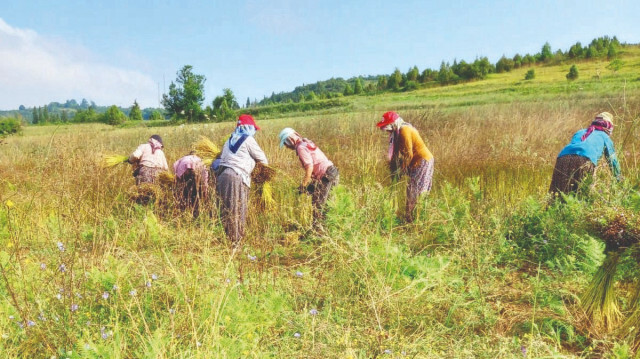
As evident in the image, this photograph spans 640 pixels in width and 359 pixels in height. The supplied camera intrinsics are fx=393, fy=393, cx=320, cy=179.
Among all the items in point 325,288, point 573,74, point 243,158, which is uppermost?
point 573,74

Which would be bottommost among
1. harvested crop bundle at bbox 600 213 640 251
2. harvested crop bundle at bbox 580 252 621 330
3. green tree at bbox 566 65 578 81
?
harvested crop bundle at bbox 580 252 621 330

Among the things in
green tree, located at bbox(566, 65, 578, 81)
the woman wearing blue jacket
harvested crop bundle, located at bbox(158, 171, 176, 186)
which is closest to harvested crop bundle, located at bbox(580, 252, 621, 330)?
the woman wearing blue jacket

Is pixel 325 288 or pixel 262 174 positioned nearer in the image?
pixel 325 288

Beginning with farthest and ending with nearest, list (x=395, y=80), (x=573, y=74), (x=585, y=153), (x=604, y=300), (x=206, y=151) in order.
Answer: (x=395, y=80) → (x=573, y=74) → (x=206, y=151) → (x=585, y=153) → (x=604, y=300)

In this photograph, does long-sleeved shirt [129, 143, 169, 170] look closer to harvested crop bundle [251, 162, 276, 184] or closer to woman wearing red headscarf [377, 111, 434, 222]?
harvested crop bundle [251, 162, 276, 184]

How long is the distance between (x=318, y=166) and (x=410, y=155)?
1136 mm

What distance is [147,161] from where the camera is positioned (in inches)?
218

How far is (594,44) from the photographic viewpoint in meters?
52.1

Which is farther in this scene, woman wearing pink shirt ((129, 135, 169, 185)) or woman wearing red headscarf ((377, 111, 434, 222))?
woman wearing pink shirt ((129, 135, 169, 185))

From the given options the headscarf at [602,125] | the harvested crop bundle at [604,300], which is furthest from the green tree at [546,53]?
the harvested crop bundle at [604,300]

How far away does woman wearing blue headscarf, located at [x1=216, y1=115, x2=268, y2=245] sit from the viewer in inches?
168

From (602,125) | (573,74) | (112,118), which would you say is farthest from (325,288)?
(573,74)

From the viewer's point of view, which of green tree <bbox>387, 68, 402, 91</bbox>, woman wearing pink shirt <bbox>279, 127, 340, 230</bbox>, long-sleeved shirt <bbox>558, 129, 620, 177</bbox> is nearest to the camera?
long-sleeved shirt <bbox>558, 129, 620, 177</bbox>

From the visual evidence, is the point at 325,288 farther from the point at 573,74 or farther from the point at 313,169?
the point at 573,74
